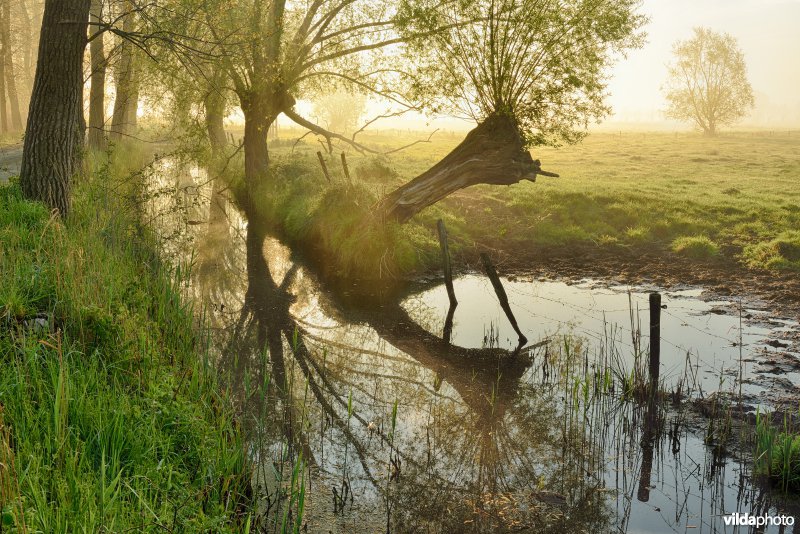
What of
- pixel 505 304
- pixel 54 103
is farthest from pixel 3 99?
pixel 505 304

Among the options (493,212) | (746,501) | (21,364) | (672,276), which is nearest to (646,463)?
(746,501)

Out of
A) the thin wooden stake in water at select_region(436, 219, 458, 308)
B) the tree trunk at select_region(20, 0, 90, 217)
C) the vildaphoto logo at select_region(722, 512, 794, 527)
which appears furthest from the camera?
the thin wooden stake in water at select_region(436, 219, 458, 308)

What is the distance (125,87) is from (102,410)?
59.8 feet

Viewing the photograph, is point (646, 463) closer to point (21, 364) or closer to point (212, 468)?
point (212, 468)

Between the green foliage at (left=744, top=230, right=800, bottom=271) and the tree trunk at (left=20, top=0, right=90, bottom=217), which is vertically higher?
the tree trunk at (left=20, top=0, right=90, bottom=217)

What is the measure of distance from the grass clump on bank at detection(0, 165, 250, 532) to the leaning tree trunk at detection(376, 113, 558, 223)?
8.64 metres

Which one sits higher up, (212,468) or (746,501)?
(212,468)

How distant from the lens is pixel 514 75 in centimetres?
Result: 1591

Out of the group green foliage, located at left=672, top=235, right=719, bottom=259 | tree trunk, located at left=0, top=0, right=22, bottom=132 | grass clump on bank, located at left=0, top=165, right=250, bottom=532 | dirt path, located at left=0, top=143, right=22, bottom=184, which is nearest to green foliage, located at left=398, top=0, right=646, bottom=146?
green foliage, located at left=672, top=235, right=719, bottom=259

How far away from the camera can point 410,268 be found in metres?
17.5

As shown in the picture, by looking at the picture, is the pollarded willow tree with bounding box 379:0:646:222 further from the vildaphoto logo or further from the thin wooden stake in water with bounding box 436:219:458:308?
the vildaphoto logo

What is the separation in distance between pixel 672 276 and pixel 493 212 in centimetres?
751

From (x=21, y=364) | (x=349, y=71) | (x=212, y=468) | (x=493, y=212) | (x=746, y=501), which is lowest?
(x=746, y=501)

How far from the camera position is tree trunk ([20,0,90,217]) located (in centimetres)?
1281
